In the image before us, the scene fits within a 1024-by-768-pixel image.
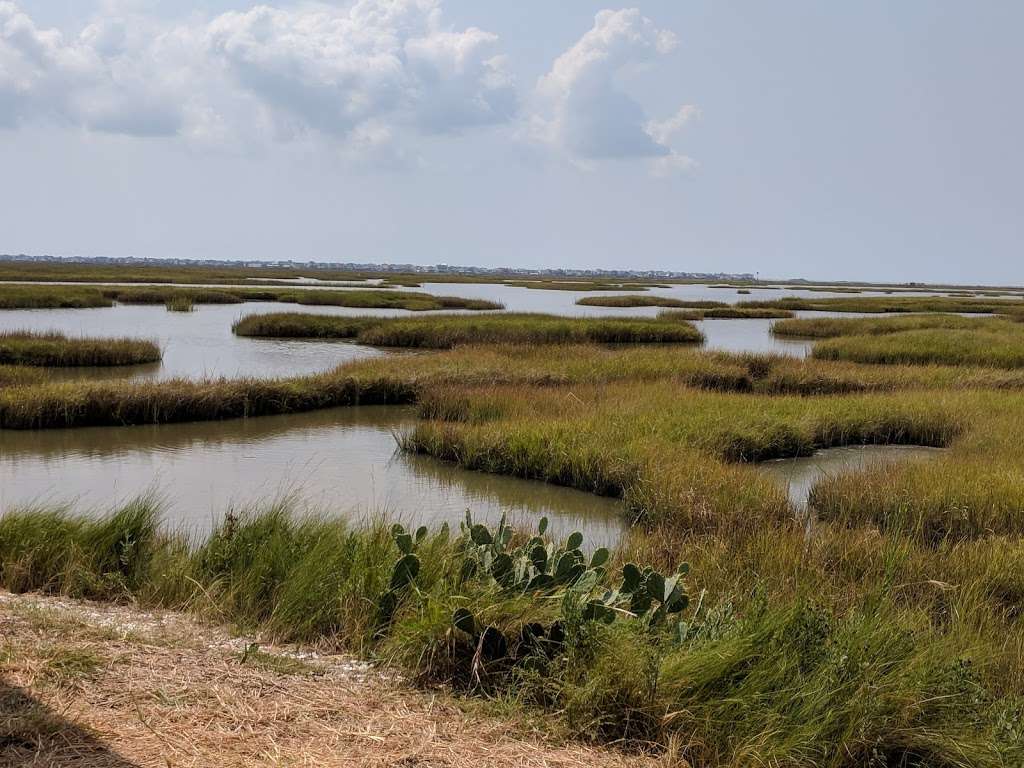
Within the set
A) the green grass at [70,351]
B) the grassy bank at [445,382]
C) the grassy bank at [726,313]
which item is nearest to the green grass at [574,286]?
the grassy bank at [726,313]

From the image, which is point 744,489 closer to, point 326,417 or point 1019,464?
point 1019,464

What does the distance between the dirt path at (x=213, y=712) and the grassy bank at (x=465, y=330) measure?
73.0 ft

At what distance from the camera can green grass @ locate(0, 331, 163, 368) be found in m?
19.3

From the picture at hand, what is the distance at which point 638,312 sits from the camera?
4797 centimetres

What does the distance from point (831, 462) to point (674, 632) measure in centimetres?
864

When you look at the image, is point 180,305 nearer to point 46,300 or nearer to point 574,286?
point 46,300

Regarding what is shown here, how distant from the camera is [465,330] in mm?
27875

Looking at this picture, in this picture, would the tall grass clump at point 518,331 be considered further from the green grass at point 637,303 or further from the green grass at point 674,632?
the green grass at point 637,303

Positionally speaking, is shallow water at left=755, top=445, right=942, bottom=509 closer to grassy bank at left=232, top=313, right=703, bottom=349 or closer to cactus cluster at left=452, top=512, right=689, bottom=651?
cactus cluster at left=452, top=512, right=689, bottom=651

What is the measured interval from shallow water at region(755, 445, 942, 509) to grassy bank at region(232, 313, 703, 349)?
580 inches

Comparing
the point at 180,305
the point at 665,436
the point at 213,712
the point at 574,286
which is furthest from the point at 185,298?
the point at 574,286

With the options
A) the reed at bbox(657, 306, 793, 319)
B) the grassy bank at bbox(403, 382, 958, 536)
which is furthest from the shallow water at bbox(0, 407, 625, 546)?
the reed at bbox(657, 306, 793, 319)

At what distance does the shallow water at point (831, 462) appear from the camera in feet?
34.3

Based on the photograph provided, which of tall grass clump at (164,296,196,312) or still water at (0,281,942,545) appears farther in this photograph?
tall grass clump at (164,296,196,312)
